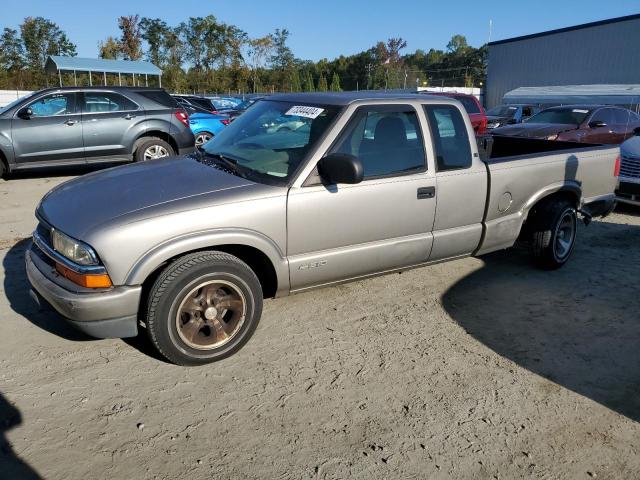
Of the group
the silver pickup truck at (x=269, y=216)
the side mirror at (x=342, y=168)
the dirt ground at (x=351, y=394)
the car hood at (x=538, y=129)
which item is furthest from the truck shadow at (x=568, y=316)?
the car hood at (x=538, y=129)

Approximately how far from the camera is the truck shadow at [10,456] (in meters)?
2.47

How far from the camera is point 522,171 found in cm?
482

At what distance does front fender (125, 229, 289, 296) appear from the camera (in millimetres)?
3135

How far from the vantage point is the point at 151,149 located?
32.5 feet

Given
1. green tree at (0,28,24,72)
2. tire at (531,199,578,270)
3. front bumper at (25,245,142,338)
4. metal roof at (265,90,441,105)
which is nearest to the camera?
front bumper at (25,245,142,338)

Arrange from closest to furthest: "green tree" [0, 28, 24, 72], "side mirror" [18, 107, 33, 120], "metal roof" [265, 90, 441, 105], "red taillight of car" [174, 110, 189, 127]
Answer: "metal roof" [265, 90, 441, 105] < "side mirror" [18, 107, 33, 120] < "red taillight of car" [174, 110, 189, 127] < "green tree" [0, 28, 24, 72]

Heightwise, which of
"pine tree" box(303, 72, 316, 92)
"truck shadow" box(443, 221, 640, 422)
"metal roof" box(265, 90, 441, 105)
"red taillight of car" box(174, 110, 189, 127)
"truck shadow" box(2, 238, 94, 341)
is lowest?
"truck shadow" box(443, 221, 640, 422)

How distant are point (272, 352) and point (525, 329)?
203cm

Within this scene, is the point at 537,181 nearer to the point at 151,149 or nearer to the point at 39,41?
the point at 151,149

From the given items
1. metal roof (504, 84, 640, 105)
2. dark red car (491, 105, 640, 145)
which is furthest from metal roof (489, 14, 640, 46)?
dark red car (491, 105, 640, 145)

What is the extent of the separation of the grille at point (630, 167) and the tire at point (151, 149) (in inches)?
310

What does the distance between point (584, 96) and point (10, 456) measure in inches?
1229

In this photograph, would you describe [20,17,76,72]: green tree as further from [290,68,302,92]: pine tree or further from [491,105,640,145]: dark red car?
[491,105,640,145]: dark red car

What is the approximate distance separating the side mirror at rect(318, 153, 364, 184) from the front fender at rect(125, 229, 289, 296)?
0.63m
